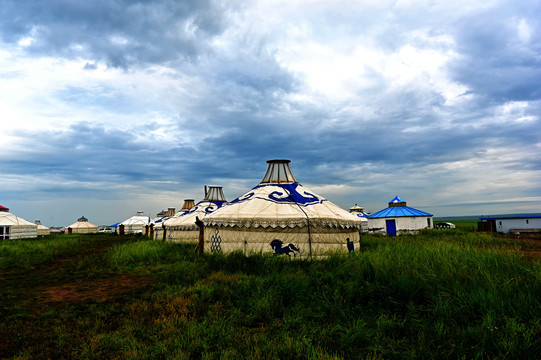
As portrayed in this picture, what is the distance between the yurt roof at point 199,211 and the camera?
2043cm

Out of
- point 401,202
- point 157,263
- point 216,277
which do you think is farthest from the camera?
point 401,202

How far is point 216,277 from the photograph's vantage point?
795 centimetres

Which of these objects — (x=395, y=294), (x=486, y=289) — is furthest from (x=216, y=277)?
(x=486, y=289)

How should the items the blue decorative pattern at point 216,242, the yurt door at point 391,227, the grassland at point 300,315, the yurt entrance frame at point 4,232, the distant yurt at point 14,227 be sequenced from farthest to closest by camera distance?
the yurt door at point 391,227, the distant yurt at point 14,227, the yurt entrance frame at point 4,232, the blue decorative pattern at point 216,242, the grassland at point 300,315

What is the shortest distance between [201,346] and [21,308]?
191 inches

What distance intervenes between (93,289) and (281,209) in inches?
266

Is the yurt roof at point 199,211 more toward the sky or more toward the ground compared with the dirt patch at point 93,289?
more toward the sky

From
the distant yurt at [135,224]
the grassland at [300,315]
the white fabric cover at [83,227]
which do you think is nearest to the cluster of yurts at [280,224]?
the grassland at [300,315]

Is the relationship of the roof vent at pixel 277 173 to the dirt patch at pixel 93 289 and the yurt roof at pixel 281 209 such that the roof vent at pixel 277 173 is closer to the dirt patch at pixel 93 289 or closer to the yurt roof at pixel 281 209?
the yurt roof at pixel 281 209

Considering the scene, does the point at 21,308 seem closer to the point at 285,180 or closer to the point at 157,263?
the point at 157,263

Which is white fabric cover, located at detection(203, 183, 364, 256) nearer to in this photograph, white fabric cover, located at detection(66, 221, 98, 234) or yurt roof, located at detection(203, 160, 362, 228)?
yurt roof, located at detection(203, 160, 362, 228)

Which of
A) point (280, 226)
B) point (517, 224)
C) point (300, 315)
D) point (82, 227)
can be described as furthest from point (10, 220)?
point (517, 224)

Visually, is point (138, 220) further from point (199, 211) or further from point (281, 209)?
point (281, 209)

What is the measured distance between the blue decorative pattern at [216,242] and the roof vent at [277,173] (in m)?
3.85
